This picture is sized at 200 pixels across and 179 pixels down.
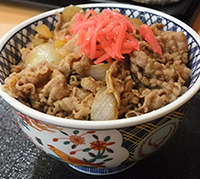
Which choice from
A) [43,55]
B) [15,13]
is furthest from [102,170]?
[15,13]

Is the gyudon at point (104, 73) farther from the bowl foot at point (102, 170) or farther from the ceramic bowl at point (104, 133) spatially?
the bowl foot at point (102, 170)

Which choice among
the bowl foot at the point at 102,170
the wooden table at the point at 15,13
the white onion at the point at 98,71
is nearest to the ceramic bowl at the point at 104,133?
the bowl foot at the point at 102,170

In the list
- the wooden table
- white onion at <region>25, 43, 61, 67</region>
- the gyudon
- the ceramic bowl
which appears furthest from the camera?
the wooden table

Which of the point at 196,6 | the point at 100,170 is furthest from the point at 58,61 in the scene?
the point at 196,6

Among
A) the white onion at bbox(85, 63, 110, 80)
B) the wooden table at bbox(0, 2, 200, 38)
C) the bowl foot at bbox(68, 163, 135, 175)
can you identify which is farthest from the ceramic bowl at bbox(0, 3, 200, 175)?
the wooden table at bbox(0, 2, 200, 38)

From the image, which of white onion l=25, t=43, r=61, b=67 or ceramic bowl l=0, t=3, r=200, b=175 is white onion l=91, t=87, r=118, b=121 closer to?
ceramic bowl l=0, t=3, r=200, b=175

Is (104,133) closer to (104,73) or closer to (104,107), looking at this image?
(104,107)

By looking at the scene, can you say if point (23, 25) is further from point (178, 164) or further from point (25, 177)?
point (178, 164)
